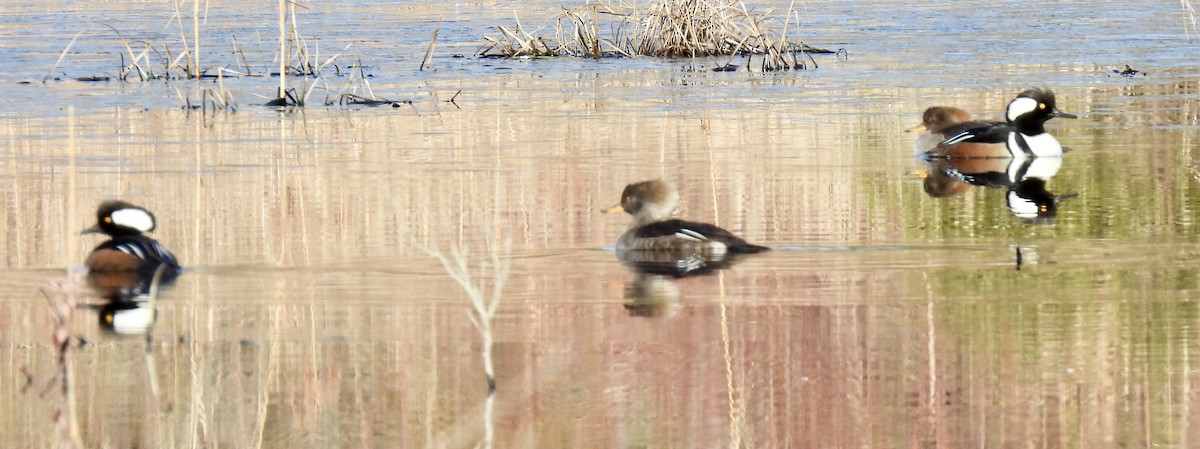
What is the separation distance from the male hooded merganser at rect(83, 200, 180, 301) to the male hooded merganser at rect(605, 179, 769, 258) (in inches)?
87.1

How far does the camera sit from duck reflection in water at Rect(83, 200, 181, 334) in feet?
28.8

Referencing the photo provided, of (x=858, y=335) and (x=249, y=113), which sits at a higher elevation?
(x=249, y=113)

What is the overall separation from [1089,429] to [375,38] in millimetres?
24077

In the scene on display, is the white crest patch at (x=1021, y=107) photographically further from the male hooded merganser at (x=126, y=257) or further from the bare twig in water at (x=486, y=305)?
the male hooded merganser at (x=126, y=257)

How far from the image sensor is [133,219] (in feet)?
32.0

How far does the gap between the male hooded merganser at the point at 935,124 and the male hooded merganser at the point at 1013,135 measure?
9cm

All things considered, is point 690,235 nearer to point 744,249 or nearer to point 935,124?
point 744,249

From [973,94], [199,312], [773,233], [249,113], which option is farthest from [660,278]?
[973,94]

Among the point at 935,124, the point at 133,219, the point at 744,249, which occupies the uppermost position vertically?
the point at 935,124

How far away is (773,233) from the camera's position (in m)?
10.3

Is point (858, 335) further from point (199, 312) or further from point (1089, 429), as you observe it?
point (199, 312)

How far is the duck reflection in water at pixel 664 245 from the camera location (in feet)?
30.6

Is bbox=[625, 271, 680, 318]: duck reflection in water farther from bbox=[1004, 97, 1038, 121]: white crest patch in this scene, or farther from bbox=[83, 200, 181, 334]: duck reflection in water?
bbox=[1004, 97, 1038, 121]: white crest patch

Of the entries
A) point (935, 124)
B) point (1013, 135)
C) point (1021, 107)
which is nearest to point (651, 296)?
point (1013, 135)
